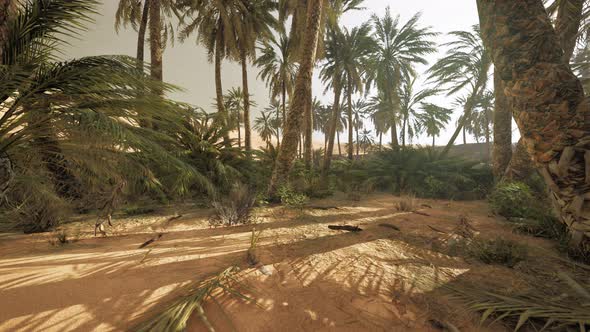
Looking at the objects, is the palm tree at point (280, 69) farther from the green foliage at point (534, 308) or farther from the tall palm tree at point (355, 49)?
the green foliage at point (534, 308)

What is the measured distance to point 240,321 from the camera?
4.25 feet

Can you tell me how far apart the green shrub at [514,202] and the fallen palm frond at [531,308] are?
3144 mm

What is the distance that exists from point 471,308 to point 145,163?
4983mm

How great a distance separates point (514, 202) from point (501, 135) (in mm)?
3359

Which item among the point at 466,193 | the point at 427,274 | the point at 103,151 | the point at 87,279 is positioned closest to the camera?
the point at 87,279

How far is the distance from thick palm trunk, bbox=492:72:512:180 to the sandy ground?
4375 mm

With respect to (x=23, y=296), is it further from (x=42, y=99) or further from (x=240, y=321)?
(x=42, y=99)

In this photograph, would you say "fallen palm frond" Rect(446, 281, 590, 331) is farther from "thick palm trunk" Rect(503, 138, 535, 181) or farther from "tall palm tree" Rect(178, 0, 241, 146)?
"tall palm tree" Rect(178, 0, 241, 146)

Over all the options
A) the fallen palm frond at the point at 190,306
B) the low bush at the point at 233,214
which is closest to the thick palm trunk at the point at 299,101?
the low bush at the point at 233,214

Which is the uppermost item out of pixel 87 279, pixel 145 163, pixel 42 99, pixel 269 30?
pixel 269 30

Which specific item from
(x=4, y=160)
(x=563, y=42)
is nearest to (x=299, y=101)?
(x=4, y=160)

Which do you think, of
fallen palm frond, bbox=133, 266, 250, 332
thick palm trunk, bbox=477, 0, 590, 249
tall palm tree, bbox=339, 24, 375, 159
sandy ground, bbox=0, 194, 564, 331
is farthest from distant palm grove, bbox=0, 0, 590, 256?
tall palm tree, bbox=339, 24, 375, 159

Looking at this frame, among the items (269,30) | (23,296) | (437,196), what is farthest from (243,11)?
(23,296)

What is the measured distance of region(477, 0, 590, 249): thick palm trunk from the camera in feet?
6.38
